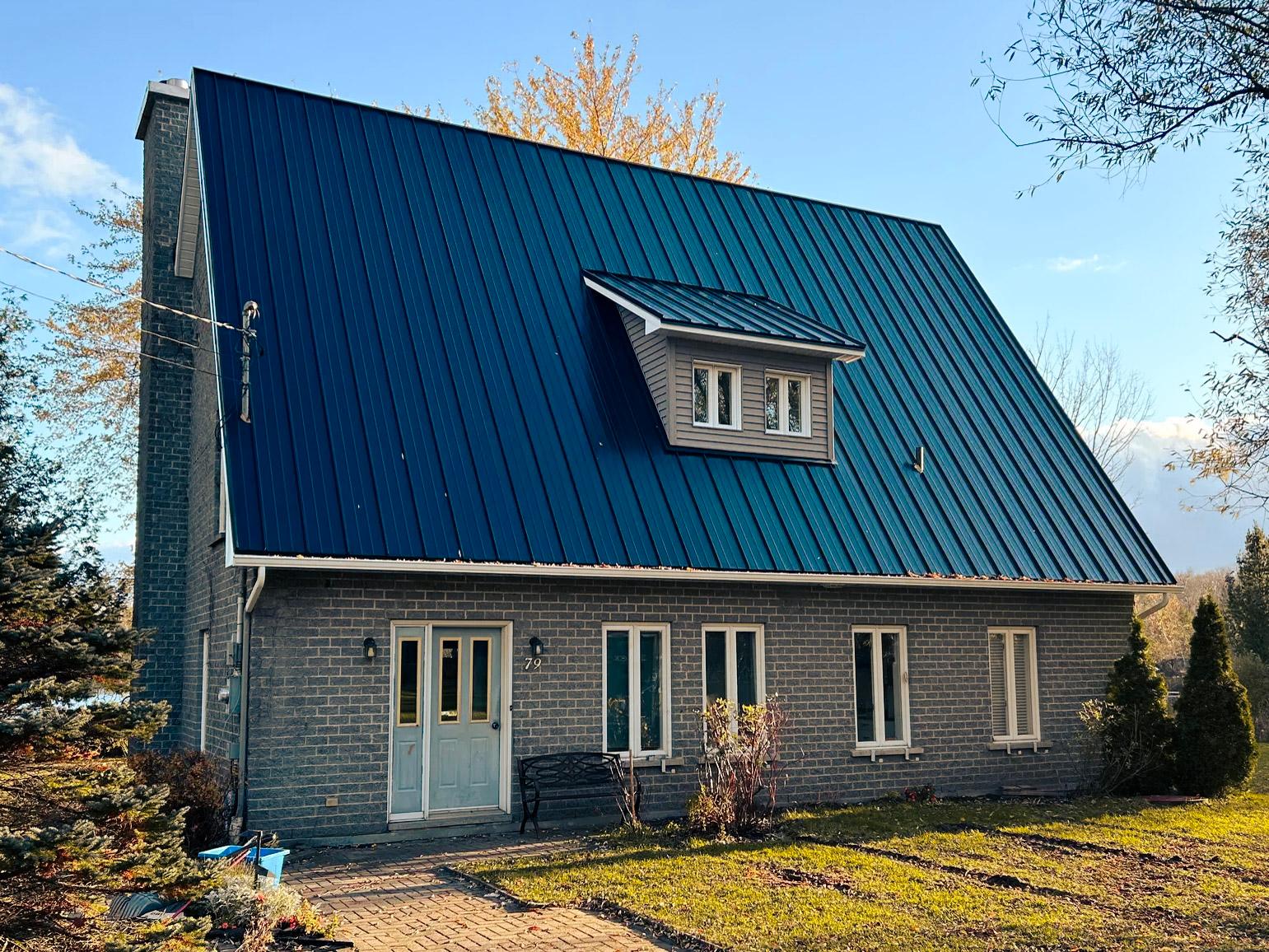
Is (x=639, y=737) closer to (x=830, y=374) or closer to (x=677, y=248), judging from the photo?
(x=830, y=374)

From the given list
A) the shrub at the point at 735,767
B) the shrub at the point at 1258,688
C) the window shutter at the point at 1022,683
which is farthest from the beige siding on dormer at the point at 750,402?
the shrub at the point at 1258,688

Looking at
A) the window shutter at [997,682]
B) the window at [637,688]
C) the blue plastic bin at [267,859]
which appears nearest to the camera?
the blue plastic bin at [267,859]

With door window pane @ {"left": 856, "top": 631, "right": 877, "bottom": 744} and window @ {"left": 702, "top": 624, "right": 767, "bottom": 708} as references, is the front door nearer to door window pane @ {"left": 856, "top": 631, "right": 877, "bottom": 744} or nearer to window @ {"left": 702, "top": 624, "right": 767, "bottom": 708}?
window @ {"left": 702, "top": 624, "right": 767, "bottom": 708}

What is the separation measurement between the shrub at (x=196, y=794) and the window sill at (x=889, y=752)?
26.5 feet

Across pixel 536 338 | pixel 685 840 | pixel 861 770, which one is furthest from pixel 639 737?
pixel 536 338

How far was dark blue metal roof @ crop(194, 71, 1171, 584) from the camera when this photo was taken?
13.2 m

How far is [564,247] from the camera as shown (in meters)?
17.3

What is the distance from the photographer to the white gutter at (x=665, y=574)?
1176 cm

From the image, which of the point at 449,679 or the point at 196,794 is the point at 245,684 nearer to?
the point at 196,794

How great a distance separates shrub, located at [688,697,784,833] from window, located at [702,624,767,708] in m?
0.73

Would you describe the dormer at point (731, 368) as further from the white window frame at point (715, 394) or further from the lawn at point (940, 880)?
the lawn at point (940, 880)

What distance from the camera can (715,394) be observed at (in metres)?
16.0

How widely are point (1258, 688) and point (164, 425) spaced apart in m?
24.3

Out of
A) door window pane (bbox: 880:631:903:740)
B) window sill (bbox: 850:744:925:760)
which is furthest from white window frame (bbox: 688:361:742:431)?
window sill (bbox: 850:744:925:760)
